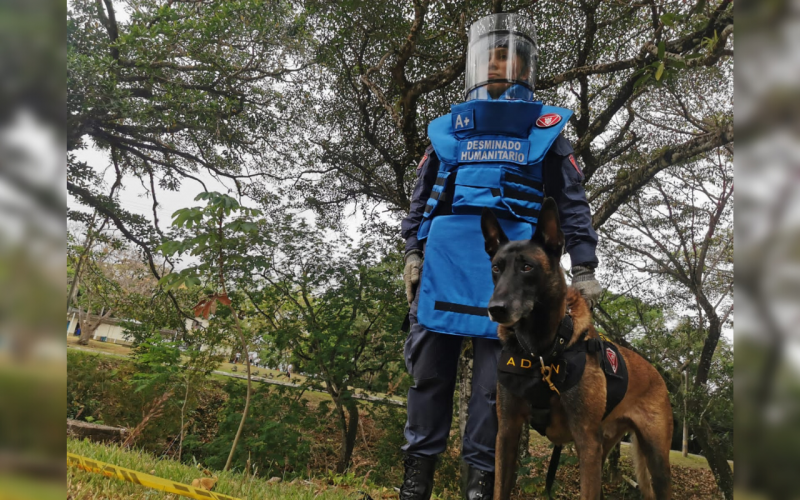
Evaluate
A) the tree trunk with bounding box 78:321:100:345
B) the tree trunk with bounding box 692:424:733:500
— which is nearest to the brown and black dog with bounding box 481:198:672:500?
the tree trunk with bounding box 692:424:733:500

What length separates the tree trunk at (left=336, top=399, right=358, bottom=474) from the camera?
484cm

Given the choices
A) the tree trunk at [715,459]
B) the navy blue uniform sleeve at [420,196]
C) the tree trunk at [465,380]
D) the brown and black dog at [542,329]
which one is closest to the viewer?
the brown and black dog at [542,329]

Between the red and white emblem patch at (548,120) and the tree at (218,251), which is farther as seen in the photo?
the tree at (218,251)

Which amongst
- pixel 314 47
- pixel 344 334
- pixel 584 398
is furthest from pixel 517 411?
pixel 314 47

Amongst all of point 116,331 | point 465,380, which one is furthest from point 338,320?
point 116,331

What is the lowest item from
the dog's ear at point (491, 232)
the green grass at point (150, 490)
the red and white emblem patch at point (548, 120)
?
the green grass at point (150, 490)

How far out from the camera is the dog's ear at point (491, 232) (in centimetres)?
197

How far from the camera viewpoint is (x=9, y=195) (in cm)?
46

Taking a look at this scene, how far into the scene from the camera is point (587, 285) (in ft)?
6.63

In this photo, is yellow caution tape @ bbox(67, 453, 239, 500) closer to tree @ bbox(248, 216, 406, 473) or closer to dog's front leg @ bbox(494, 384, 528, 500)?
dog's front leg @ bbox(494, 384, 528, 500)

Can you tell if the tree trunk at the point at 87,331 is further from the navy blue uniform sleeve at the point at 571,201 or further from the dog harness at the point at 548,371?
the navy blue uniform sleeve at the point at 571,201

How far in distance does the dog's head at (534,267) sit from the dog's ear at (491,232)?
2cm

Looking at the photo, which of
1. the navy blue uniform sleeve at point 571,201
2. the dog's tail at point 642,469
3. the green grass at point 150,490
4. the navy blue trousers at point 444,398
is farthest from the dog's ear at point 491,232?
the green grass at point 150,490

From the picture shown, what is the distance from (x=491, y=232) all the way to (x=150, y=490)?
1.91 meters
